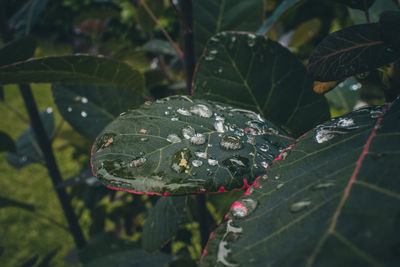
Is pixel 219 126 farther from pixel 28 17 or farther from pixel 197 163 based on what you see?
pixel 28 17

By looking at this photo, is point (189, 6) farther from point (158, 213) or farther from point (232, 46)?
point (158, 213)

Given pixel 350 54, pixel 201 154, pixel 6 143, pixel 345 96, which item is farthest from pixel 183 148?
pixel 6 143

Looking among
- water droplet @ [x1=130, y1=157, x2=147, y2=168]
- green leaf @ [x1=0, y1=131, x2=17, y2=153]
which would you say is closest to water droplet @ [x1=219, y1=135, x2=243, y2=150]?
water droplet @ [x1=130, y1=157, x2=147, y2=168]

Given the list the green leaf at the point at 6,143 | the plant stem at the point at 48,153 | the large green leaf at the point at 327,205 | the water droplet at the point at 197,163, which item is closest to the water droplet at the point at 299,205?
the large green leaf at the point at 327,205

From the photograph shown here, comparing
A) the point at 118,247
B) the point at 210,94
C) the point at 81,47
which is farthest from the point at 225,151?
the point at 81,47

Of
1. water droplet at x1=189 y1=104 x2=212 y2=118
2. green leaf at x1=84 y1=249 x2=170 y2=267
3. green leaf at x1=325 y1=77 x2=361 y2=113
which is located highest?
water droplet at x1=189 y1=104 x2=212 y2=118

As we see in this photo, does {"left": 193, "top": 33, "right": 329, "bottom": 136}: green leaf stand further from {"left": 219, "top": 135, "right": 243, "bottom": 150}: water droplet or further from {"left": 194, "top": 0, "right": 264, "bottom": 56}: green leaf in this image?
{"left": 194, "top": 0, "right": 264, "bottom": 56}: green leaf

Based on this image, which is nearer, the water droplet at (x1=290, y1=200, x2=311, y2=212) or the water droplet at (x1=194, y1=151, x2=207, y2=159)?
the water droplet at (x1=290, y1=200, x2=311, y2=212)
